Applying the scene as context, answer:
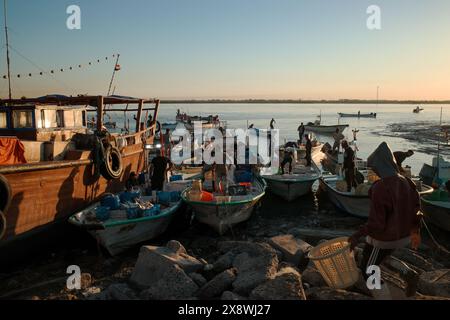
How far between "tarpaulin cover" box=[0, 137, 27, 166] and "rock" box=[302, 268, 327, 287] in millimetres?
7231

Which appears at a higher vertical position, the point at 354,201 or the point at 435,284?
the point at 435,284

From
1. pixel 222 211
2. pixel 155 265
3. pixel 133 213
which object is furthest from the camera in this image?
pixel 222 211

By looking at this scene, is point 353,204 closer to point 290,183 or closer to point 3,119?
point 290,183

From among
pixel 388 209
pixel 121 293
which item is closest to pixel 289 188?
pixel 121 293

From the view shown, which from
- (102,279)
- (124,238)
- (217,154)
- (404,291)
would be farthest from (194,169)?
(404,291)

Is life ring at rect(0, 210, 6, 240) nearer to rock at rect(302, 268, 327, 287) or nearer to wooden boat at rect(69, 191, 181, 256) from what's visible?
wooden boat at rect(69, 191, 181, 256)

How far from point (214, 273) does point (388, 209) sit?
3.84m

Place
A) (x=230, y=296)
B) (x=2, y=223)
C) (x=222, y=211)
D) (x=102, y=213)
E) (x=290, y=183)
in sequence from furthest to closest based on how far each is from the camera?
(x=290, y=183) < (x=222, y=211) < (x=102, y=213) < (x=2, y=223) < (x=230, y=296)

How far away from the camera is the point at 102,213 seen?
10086 millimetres

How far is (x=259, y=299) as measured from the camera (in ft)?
18.4

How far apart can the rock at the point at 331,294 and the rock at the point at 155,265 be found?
2456mm

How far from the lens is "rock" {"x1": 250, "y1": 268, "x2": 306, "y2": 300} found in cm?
554

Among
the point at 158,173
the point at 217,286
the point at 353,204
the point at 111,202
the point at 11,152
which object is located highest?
the point at 11,152
